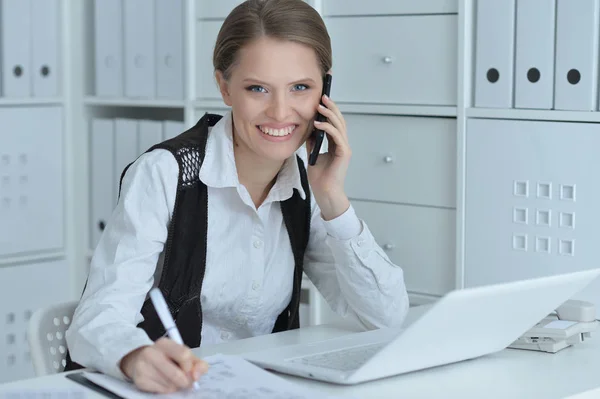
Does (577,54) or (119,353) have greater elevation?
(577,54)

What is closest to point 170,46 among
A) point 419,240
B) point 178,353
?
point 419,240

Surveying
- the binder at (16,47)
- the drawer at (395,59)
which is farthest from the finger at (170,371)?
the binder at (16,47)

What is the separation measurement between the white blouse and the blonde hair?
0.13 meters

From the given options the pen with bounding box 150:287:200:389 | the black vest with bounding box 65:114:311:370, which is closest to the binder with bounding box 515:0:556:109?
the black vest with bounding box 65:114:311:370

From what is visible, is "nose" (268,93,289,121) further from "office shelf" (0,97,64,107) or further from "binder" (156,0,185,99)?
"office shelf" (0,97,64,107)

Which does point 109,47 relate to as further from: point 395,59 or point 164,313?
point 164,313

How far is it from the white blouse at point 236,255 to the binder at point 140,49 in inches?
48.5

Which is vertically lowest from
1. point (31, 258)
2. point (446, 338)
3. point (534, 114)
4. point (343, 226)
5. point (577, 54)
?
point (31, 258)

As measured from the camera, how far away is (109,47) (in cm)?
308

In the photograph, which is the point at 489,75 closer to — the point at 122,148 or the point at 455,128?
the point at 455,128

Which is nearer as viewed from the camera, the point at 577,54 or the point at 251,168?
the point at 251,168

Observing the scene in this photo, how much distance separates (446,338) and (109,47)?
210 centimetres

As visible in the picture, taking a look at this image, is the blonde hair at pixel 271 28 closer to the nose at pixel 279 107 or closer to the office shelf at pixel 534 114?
the nose at pixel 279 107

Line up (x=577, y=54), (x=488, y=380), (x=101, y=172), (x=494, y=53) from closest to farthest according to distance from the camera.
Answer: (x=488, y=380) → (x=577, y=54) → (x=494, y=53) → (x=101, y=172)
